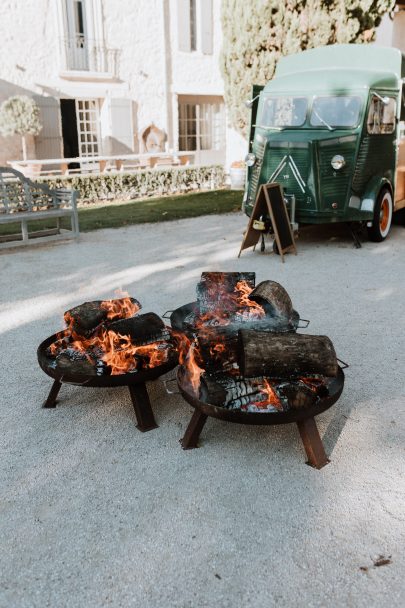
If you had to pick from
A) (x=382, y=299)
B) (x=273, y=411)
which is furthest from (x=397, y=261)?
(x=273, y=411)

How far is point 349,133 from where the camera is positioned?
7.80m

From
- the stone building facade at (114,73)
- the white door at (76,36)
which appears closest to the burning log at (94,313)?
the stone building facade at (114,73)

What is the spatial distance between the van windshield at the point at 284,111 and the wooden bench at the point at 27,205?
3283mm

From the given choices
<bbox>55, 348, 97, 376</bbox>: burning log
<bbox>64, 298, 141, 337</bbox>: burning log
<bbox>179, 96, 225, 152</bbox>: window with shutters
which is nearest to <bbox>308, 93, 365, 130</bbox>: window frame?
<bbox>64, 298, 141, 337</bbox>: burning log

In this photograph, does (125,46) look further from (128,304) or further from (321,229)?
(128,304)

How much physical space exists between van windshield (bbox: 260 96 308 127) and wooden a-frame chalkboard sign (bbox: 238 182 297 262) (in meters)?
1.40

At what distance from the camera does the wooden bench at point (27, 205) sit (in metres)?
8.25

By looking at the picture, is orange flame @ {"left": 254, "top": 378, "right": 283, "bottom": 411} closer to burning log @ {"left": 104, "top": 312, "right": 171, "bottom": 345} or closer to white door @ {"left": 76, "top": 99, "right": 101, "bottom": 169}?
burning log @ {"left": 104, "top": 312, "right": 171, "bottom": 345}

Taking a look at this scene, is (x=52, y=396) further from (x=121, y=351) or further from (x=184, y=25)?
(x=184, y=25)

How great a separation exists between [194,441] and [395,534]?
120cm

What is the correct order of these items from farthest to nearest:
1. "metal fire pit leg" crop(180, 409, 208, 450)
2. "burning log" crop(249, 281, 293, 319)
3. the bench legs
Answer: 1. the bench legs
2. "burning log" crop(249, 281, 293, 319)
3. "metal fire pit leg" crop(180, 409, 208, 450)

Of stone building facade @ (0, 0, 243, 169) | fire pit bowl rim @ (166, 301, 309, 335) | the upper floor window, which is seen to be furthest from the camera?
the upper floor window

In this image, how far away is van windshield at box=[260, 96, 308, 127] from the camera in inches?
324

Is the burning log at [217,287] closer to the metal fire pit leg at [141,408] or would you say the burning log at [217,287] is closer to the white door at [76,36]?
the metal fire pit leg at [141,408]
